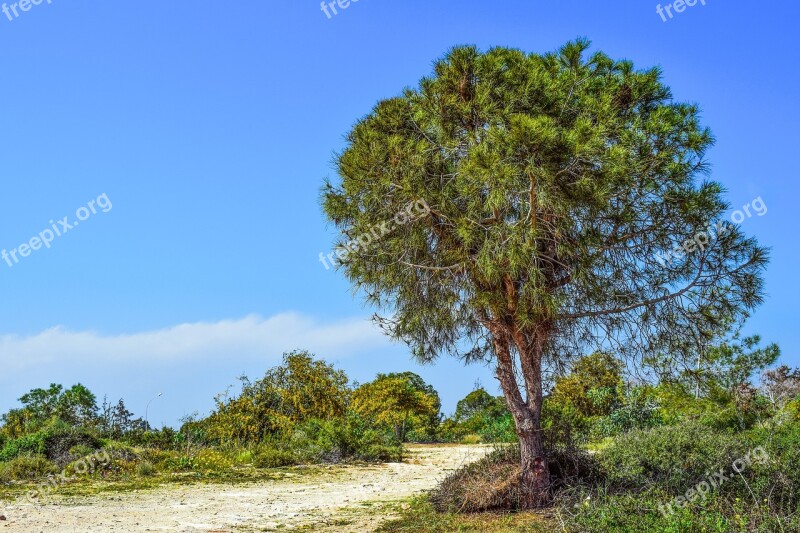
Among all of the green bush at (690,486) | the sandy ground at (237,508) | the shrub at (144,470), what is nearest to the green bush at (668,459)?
the green bush at (690,486)

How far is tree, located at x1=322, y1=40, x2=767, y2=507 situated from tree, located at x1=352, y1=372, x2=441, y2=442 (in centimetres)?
1934

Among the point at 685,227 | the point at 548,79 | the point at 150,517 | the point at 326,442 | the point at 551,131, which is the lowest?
the point at 150,517

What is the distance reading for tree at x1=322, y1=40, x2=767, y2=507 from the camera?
8.65 m

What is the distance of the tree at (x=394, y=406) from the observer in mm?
30328

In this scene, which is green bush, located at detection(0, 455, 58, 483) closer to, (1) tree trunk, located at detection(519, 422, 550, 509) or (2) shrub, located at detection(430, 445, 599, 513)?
(2) shrub, located at detection(430, 445, 599, 513)

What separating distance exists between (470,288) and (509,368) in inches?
54.1

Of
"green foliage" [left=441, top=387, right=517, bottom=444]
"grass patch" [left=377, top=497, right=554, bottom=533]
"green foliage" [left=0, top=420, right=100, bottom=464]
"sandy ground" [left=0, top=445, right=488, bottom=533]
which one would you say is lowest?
"grass patch" [left=377, top=497, right=554, bottom=533]

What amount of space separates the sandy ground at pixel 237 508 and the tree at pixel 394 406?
1463cm

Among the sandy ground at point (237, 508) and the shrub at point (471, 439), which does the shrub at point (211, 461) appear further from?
the shrub at point (471, 439)

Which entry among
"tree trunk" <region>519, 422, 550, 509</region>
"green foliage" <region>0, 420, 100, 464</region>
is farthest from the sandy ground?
"green foliage" <region>0, 420, 100, 464</region>

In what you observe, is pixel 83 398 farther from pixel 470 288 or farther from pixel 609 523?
pixel 609 523

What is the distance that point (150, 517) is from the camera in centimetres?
957

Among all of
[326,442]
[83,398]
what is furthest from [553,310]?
[83,398]

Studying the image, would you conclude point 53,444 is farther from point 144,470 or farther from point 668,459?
point 668,459
